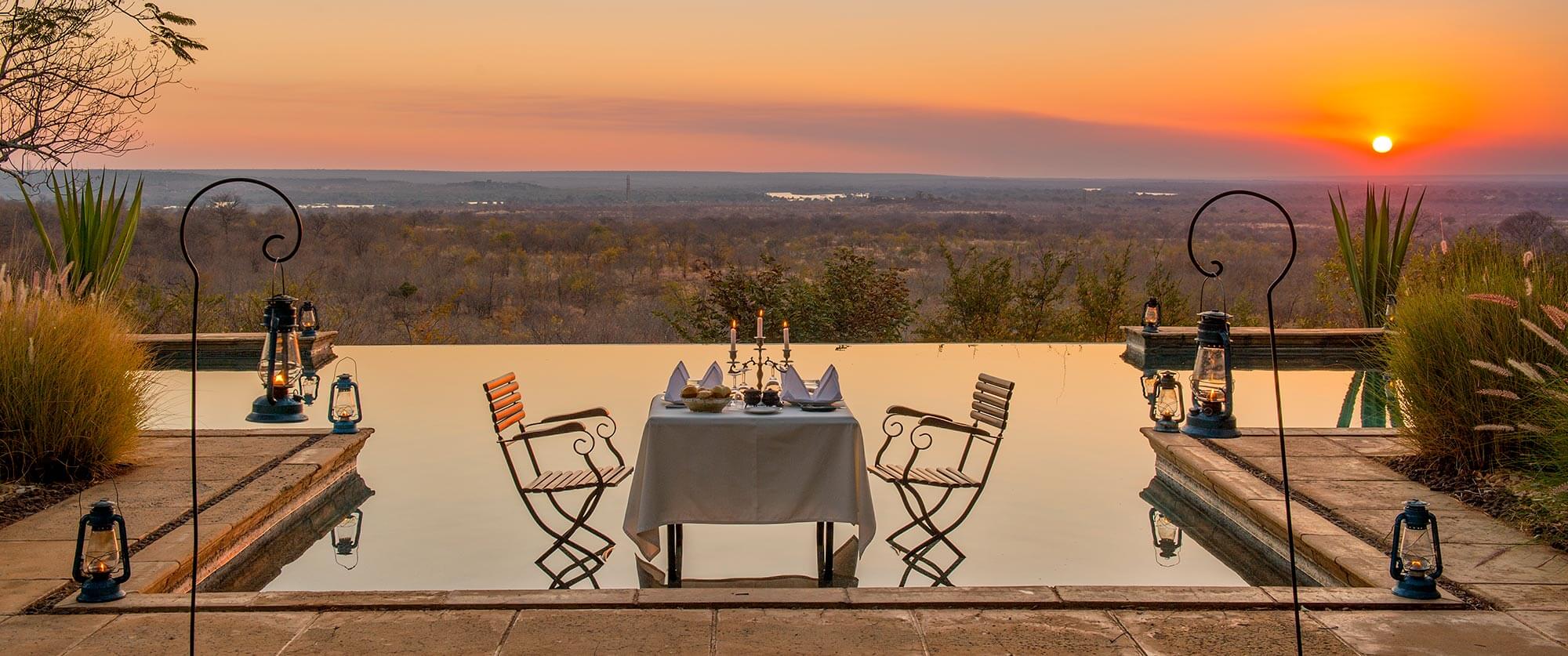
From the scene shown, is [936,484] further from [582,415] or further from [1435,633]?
[1435,633]

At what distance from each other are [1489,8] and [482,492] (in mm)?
15036

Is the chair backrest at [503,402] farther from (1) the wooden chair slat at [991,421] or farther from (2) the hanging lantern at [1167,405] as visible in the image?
(2) the hanging lantern at [1167,405]

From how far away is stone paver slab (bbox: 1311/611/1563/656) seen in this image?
3836 mm

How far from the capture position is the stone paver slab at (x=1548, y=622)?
156 inches

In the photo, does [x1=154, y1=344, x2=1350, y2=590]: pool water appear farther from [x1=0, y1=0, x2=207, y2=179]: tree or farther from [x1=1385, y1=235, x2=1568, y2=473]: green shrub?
[x1=0, y1=0, x2=207, y2=179]: tree

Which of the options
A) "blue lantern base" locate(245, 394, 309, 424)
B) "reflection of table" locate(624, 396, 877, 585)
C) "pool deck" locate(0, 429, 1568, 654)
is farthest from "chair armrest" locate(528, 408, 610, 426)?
"blue lantern base" locate(245, 394, 309, 424)

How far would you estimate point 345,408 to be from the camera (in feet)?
23.6

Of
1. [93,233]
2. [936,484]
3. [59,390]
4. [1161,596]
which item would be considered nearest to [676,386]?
[936,484]

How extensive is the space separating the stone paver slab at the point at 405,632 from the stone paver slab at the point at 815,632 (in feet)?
2.30

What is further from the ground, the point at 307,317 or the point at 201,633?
the point at 307,317

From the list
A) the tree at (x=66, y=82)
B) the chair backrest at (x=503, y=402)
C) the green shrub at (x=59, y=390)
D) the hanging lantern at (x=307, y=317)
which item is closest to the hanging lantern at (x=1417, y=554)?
the chair backrest at (x=503, y=402)

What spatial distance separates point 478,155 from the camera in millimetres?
28797

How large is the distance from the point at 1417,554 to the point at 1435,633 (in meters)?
0.36

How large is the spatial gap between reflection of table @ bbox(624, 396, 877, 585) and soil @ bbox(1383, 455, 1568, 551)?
255 centimetres
